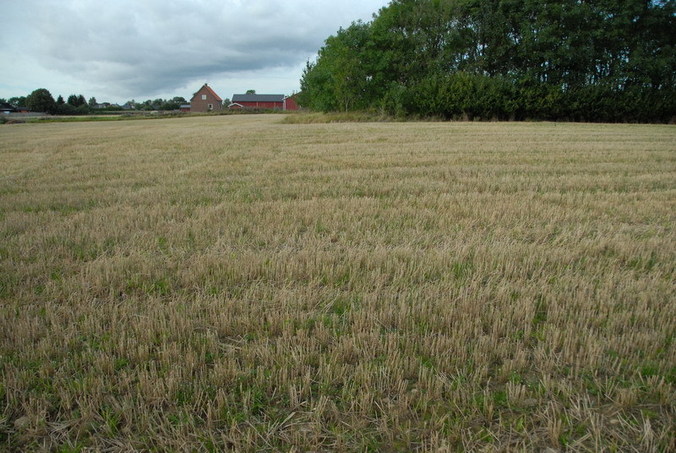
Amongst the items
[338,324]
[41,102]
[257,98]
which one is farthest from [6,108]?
[338,324]

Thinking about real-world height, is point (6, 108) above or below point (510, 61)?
below

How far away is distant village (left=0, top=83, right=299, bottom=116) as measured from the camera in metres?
81.9

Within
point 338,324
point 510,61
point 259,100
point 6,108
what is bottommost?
point 338,324

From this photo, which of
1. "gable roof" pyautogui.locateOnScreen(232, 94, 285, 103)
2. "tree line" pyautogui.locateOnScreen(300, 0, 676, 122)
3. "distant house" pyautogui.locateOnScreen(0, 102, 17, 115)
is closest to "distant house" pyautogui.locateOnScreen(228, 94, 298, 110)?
"gable roof" pyautogui.locateOnScreen(232, 94, 285, 103)

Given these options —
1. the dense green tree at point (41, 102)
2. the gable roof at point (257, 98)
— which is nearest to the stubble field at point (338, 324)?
the dense green tree at point (41, 102)

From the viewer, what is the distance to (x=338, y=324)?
122 inches

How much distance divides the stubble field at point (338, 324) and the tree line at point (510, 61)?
30735 millimetres

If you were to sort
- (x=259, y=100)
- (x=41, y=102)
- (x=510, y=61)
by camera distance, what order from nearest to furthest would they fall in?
1. (x=510, y=61)
2. (x=41, y=102)
3. (x=259, y=100)

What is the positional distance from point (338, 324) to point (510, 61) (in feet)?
153

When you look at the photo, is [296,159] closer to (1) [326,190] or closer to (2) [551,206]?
(1) [326,190]

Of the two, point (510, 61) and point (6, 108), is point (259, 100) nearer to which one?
point (6, 108)

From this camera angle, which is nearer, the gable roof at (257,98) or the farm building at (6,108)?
the farm building at (6,108)

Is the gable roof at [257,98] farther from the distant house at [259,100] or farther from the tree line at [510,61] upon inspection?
the tree line at [510,61]

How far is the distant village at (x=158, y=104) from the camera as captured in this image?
81.9 m
